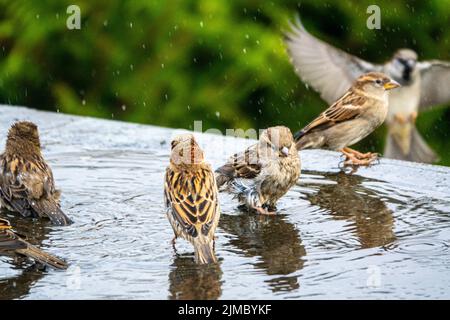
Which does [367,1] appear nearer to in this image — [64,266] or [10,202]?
[10,202]

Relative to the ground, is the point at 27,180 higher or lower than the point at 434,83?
lower

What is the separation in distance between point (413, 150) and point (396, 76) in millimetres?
704

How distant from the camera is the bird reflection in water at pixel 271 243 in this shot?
4.58 meters

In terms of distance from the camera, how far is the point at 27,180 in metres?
6.02

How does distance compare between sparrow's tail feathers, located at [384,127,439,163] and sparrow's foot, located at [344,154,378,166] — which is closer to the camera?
sparrow's foot, located at [344,154,378,166]

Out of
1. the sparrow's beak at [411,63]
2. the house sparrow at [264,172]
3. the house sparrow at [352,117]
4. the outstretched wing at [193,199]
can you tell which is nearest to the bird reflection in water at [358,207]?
the house sparrow at [264,172]

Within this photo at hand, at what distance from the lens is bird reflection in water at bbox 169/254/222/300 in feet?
14.2

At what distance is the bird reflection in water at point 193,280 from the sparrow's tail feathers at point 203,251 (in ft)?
0.09

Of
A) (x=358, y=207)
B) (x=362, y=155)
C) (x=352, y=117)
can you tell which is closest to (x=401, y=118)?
(x=352, y=117)

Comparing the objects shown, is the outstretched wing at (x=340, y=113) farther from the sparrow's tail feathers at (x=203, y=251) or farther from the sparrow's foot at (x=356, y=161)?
the sparrow's tail feathers at (x=203, y=251)

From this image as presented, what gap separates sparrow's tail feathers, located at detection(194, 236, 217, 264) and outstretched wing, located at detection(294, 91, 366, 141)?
9.28 ft

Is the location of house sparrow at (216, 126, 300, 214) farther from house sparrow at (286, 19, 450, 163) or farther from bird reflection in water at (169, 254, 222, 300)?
house sparrow at (286, 19, 450, 163)

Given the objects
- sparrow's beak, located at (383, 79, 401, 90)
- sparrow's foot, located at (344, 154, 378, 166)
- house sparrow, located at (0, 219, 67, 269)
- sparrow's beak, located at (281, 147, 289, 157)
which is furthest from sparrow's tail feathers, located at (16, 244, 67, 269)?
sparrow's beak, located at (383, 79, 401, 90)

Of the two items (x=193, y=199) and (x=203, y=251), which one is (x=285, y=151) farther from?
(x=203, y=251)
